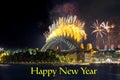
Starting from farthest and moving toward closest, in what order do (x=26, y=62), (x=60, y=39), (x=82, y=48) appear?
(x=26, y=62) → (x=60, y=39) → (x=82, y=48)

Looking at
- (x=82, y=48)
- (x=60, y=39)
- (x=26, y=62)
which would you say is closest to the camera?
(x=82, y=48)

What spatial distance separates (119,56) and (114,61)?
5971mm

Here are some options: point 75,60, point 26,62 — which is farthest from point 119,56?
point 26,62

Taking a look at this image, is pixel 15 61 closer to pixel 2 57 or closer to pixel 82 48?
pixel 2 57

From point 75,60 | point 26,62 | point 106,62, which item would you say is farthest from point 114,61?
point 26,62

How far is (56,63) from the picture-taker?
6102 inches

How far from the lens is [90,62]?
14312 cm

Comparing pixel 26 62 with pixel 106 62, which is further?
pixel 26 62

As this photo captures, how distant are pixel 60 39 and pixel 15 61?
27174 mm

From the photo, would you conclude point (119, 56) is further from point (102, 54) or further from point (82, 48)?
point (82, 48)

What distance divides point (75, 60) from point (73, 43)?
7.35m

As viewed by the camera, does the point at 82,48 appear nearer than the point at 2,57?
Yes

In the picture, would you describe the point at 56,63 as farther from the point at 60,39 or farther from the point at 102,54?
the point at 102,54

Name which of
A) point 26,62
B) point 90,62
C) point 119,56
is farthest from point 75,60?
point 26,62
